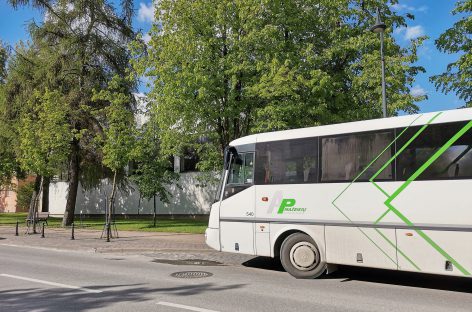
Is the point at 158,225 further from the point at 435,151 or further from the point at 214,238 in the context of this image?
the point at 435,151

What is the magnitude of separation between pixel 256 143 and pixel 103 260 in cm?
564

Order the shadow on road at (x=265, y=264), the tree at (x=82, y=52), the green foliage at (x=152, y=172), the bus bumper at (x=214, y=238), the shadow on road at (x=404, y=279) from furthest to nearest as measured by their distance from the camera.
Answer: the green foliage at (x=152, y=172)
the tree at (x=82, y=52)
the shadow on road at (x=265, y=264)
the bus bumper at (x=214, y=238)
the shadow on road at (x=404, y=279)

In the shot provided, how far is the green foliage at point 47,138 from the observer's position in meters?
21.9

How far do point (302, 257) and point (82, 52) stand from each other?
1993cm

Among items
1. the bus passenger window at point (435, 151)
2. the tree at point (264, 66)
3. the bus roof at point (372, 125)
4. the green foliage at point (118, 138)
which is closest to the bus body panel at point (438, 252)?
the bus passenger window at point (435, 151)

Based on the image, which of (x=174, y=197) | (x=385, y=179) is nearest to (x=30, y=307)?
(x=385, y=179)

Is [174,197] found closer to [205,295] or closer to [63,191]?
[63,191]

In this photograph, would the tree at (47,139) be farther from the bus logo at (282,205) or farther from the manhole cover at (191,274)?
→ the bus logo at (282,205)

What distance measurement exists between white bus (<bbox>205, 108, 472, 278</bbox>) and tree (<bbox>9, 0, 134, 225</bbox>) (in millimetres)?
15754

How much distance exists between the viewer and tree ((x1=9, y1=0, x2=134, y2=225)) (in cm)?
2542

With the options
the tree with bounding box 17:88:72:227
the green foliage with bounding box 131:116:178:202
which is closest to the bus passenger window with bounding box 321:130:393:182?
the tree with bounding box 17:88:72:227

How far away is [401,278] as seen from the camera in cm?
1027

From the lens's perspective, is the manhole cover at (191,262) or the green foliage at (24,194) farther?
the green foliage at (24,194)

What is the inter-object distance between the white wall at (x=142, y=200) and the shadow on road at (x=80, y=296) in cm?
2003
